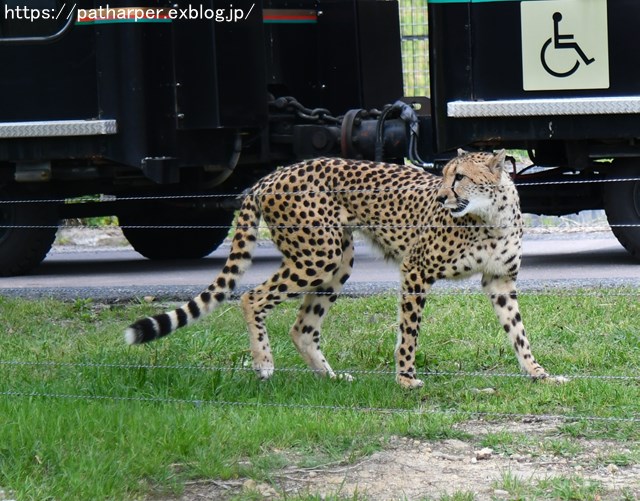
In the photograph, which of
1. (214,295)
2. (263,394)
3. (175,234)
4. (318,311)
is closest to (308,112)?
(175,234)

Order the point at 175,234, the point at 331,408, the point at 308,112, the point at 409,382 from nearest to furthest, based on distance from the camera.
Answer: the point at 331,408, the point at 409,382, the point at 308,112, the point at 175,234

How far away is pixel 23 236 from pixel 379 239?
472 centimetres

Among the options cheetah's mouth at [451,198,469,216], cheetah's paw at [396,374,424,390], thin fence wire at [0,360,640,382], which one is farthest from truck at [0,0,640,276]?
cheetah's paw at [396,374,424,390]

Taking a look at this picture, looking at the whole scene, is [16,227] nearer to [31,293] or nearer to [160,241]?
[31,293]

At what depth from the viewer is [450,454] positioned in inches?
217

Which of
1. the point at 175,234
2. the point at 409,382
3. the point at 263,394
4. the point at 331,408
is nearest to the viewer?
the point at 331,408

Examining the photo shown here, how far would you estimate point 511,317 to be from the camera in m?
6.92

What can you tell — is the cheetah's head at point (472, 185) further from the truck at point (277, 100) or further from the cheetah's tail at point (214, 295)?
the truck at point (277, 100)

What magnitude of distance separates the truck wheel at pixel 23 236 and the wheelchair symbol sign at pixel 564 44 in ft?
14.0

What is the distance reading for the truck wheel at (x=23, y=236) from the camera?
11.1m

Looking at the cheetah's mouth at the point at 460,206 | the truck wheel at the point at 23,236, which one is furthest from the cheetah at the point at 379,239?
the truck wheel at the point at 23,236

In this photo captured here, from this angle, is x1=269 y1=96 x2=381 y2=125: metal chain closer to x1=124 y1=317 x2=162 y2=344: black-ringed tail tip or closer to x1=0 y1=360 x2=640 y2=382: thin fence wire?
x1=0 y1=360 x2=640 y2=382: thin fence wire

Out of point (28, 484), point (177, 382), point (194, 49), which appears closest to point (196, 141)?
point (194, 49)

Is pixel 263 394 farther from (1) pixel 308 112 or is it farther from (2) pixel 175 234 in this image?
(2) pixel 175 234
